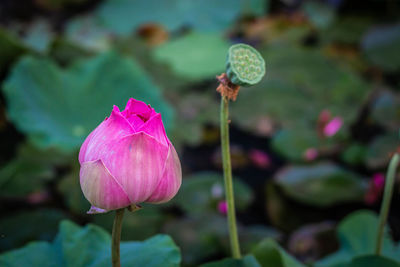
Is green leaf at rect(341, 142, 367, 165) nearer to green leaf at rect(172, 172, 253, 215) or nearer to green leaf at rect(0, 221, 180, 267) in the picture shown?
green leaf at rect(172, 172, 253, 215)

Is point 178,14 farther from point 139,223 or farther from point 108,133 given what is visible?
point 108,133

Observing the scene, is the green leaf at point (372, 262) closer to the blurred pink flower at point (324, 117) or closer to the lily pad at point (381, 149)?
the lily pad at point (381, 149)

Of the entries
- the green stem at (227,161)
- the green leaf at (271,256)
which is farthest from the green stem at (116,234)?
the green leaf at (271,256)

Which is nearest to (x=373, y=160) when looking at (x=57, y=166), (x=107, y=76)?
(x=107, y=76)

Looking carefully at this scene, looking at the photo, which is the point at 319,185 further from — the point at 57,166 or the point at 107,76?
the point at 57,166

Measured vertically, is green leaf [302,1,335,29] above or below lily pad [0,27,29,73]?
above

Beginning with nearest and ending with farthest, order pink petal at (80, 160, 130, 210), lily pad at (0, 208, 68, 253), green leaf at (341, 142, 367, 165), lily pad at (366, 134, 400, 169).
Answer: pink petal at (80, 160, 130, 210) → lily pad at (0, 208, 68, 253) → lily pad at (366, 134, 400, 169) → green leaf at (341, 142, 367, 165)

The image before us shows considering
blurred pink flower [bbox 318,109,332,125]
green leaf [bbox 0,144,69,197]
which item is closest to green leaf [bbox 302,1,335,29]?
blurred pink flower [bbox 318,109,332,125]
